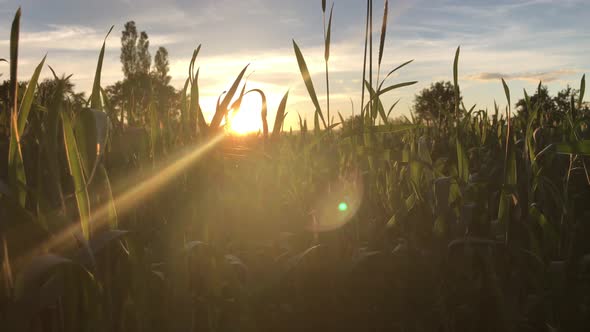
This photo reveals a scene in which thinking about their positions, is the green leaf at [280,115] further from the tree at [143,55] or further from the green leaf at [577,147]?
the tree at [143,55]

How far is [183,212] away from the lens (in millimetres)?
1292

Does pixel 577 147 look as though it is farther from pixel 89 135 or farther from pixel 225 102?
pixel 89 135

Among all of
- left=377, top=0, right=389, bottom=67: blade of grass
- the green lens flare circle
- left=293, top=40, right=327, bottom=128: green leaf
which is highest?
left=377, top=0, right=389, bottom=67: blade of grass

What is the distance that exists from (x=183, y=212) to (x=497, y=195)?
3.48ft

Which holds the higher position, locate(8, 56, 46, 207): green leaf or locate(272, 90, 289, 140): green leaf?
locate(272, 90, 289, 140): green leaf

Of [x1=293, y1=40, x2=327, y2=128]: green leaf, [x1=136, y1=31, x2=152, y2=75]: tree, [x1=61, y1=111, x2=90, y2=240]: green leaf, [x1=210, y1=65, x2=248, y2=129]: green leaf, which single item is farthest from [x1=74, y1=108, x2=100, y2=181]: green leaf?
[x1=136, y1=31, x2=152, y2=75]: tree

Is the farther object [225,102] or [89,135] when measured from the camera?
[225,102]

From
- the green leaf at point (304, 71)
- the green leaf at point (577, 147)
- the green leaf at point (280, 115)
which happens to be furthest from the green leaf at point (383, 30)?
the green leaf at point (577, 147)

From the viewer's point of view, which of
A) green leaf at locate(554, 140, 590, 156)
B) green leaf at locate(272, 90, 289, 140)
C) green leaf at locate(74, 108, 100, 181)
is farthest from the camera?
green leaf at locate(272, 90, 289, 140)

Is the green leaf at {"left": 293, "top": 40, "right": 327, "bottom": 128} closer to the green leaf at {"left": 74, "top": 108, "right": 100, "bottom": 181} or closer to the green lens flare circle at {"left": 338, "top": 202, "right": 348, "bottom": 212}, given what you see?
the green lens flare circle at {"left": 338, "top": 202, "right": 348, "bottom": 212}

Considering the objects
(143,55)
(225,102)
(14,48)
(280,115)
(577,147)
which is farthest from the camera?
(143,55)

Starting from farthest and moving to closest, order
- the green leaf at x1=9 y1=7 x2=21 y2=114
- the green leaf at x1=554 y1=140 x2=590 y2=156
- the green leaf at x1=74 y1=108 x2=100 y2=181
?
1. the green leaf at x1=554 y1=140 x2=590 y2=156
2. the green leaf at x1=74 y1=108 x2=100 y2=181
3. the green leaf at x1=9 y1=7 x2=21 y2=114

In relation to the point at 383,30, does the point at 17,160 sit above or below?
below


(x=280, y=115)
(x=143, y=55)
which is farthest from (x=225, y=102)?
(x=143, y=55)
